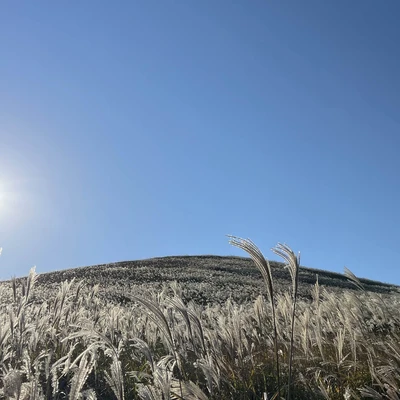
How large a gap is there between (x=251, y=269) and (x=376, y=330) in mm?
37190

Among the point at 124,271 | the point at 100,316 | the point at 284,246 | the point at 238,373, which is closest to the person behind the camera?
the point at 284,246

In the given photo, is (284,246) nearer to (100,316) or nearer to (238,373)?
(238,373)

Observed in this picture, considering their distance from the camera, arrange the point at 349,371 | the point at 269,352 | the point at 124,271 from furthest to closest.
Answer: the point at 124,271 < the point at 269,352 < the point at 349,371

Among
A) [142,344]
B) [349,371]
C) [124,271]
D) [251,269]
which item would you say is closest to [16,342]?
[142,344]

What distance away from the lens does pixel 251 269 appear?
4347 cm

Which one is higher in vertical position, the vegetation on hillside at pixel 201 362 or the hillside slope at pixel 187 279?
the hillside slope at pixel 187 279

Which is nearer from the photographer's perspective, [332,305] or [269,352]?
[269,352]

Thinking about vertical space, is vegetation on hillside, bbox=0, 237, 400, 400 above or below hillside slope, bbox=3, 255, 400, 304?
below

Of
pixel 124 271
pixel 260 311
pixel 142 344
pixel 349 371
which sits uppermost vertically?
pixel 124 271

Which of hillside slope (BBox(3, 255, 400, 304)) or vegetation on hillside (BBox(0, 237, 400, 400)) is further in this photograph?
hillside slope (BBox(3, 255, 400, 304))

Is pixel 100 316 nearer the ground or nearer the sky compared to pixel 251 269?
nearer the ground

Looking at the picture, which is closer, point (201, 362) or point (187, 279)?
point (201, 362)

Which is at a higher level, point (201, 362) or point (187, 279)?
point (187, 279)

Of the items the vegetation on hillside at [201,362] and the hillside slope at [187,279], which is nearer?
the vegetation on hillside at [201,362]
